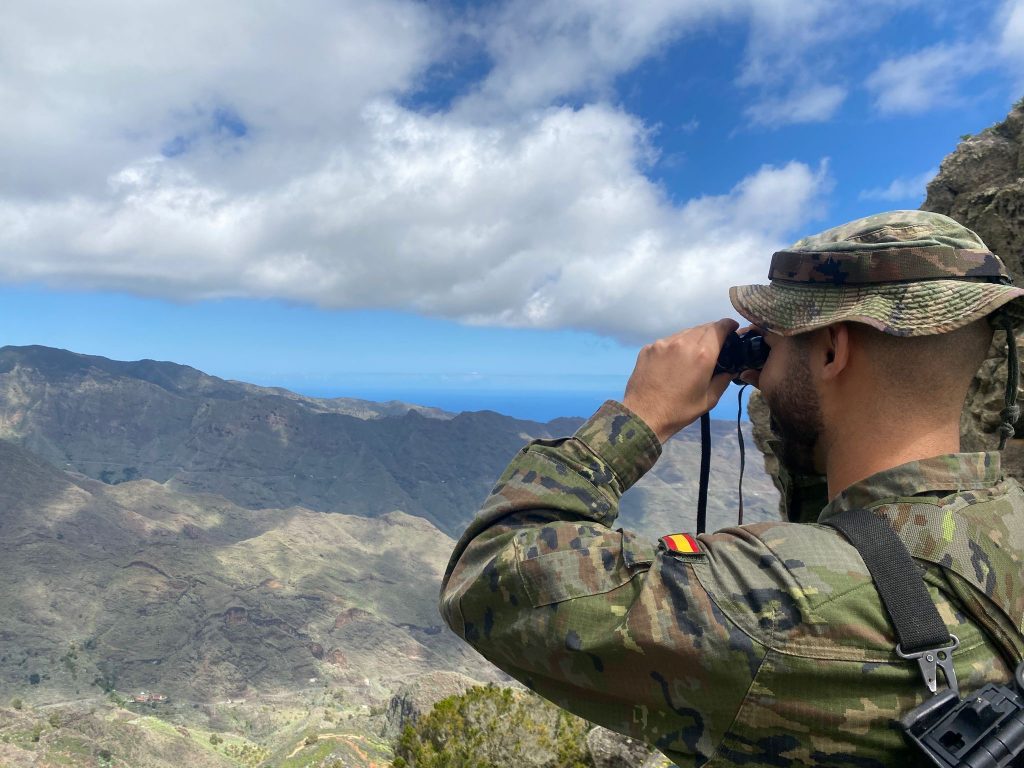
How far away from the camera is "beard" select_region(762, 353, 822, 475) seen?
8.90 ft

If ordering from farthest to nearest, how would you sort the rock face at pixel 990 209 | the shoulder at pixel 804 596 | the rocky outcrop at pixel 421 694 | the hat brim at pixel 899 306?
the rocky outcrop at pixel 421 694, the rock face at pixel 990 209, the hat brim at pixel 899 306, the shoulder at pixel 804 596

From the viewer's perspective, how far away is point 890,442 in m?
2.58

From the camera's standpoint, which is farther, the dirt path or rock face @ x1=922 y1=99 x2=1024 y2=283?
the dirt path

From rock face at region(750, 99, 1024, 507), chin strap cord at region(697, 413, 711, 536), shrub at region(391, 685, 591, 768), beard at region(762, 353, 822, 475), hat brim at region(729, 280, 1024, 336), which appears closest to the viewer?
hat brim at region(729, 280, 1024, 336)

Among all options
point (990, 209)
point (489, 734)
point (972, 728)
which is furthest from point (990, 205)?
point (489, 734)

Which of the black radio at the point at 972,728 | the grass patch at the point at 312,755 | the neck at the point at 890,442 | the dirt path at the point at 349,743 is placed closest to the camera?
the black radio at the point at 972,728

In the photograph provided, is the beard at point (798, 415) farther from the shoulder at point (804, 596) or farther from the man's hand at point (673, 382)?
the shoulder at point (804, 596)

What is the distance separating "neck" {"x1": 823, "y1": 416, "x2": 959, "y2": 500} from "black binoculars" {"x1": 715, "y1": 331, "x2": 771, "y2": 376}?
42 cm

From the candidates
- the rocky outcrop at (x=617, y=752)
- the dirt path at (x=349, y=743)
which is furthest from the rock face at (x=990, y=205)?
the dirt path at (x=349, y=743)

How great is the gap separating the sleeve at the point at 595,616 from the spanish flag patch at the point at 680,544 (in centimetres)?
1

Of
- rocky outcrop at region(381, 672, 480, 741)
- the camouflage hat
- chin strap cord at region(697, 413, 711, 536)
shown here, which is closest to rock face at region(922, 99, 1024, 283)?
chin strap cord at region(697, 413, 711, 536)

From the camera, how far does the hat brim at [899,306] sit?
2426mm

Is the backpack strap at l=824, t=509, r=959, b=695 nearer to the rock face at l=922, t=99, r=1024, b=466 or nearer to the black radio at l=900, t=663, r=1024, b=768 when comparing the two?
the black radio at l=900, t=663, r=1024, b=768

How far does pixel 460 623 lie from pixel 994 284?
2.17m
